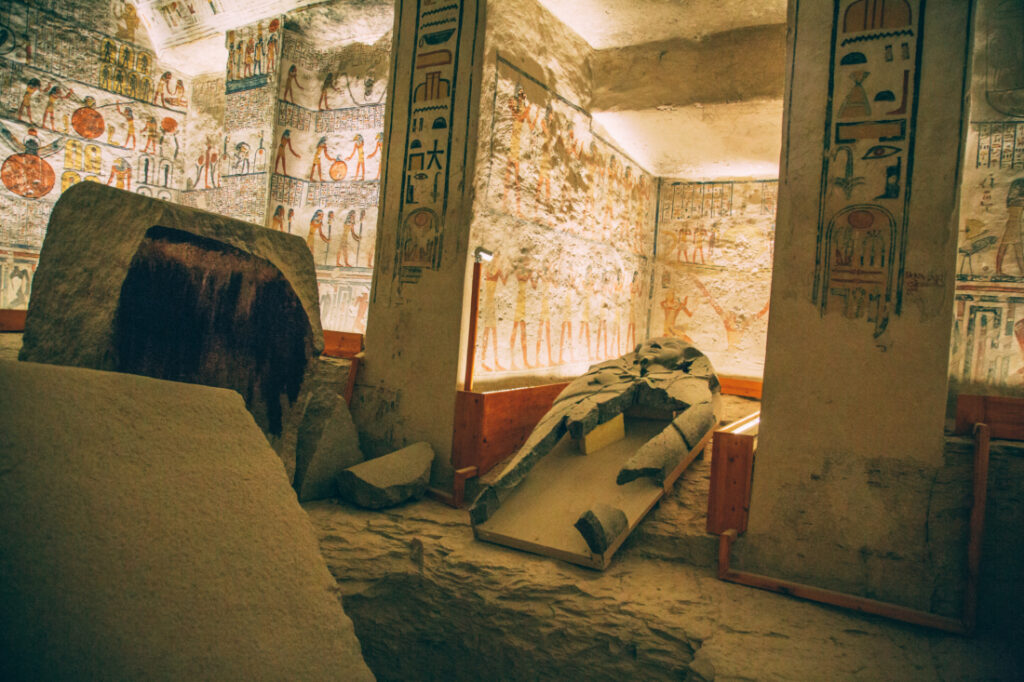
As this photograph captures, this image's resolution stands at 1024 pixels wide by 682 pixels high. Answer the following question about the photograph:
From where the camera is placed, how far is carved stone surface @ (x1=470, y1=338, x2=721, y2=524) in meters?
3.87

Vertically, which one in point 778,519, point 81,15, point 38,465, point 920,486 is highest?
point 81,15

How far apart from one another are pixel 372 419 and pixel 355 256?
11.1 feet

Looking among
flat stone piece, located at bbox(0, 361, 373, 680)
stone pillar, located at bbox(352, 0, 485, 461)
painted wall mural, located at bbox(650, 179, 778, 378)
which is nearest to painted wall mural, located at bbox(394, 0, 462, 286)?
stone pillar, located at bbox(352, 0, 485, 461)

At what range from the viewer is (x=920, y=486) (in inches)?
126

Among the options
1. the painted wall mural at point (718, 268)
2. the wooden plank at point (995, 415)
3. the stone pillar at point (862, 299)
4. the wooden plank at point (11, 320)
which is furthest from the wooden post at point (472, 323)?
the painted wall mural at point (718, 268)

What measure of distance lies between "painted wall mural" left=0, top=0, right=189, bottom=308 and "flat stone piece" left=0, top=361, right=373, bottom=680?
8061mm

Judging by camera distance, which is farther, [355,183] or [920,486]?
[355,183]

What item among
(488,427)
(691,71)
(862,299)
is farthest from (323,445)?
(691,71)

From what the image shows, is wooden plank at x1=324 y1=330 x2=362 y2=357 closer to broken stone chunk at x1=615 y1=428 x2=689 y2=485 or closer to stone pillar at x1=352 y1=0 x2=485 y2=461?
stone pillar at x1=352 y1=0 x2=485 y2=461

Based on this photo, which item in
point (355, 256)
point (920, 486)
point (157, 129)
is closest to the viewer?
point (920, 486)

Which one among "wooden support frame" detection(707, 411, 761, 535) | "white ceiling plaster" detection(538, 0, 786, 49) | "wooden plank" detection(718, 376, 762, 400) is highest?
"white ceiling plaster" detection(538, 0, 786, 49)

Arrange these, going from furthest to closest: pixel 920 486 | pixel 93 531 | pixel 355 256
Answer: pixel 355 256 < pixel 920 486 < pixel 93 531

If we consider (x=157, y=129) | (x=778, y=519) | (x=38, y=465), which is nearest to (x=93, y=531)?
(x=38, y=465)

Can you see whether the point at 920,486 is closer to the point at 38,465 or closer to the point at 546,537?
the point at 546,537
